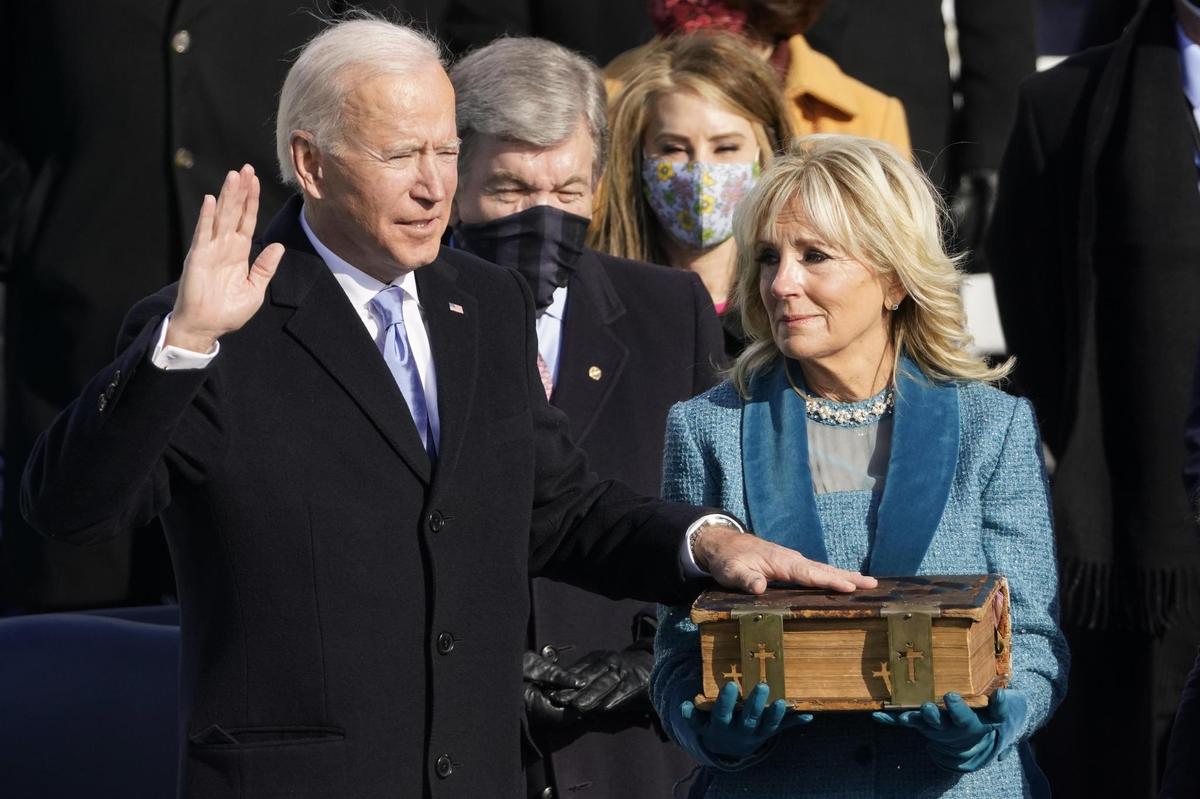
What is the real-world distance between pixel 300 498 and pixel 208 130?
2.56 metres

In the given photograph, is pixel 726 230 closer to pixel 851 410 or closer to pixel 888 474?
pixel 851 410

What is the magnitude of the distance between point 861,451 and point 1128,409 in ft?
6.05

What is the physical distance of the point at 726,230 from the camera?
17.2 ft

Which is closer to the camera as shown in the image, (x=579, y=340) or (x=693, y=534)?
(x=693, y=534)

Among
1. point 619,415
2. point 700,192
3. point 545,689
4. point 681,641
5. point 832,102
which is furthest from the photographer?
point 832,102

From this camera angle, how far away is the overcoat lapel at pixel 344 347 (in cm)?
342

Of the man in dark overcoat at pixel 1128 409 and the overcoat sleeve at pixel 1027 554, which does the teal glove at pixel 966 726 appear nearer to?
the overcoat sleeve at pixel 1027 554

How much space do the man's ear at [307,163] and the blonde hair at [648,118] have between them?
5.92 feet

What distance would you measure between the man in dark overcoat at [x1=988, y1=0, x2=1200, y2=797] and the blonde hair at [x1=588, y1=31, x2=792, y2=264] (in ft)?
2.82

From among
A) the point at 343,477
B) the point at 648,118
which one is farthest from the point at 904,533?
the point at 648,118

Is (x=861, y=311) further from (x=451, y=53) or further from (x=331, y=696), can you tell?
(x=451, y=53)

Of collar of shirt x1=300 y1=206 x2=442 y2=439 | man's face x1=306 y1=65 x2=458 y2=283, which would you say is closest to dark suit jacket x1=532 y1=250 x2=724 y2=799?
collar of shirt x1=300 y1=206 x2=442 y2=439

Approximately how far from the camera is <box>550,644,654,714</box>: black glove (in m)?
4.31

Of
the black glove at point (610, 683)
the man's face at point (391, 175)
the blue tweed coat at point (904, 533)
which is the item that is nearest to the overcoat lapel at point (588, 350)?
the black glove at point (610, 683)
